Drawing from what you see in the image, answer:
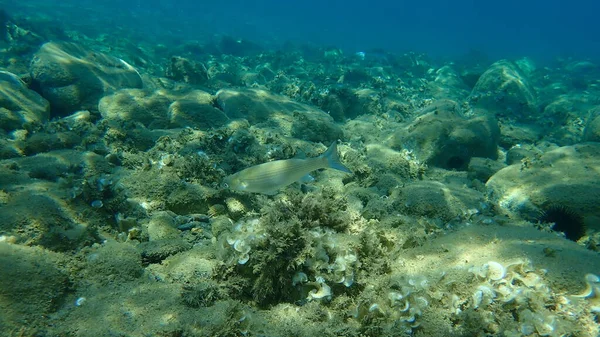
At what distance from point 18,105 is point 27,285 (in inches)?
252

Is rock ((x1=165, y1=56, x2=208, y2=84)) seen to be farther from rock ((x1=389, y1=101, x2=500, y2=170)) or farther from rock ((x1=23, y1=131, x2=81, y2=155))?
rock ((x1=389, y1=101, x2=500, y2=170))

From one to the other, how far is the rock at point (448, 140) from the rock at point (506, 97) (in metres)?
5.64

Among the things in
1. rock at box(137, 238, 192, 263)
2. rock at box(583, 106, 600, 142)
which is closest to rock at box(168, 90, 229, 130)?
rock at box(137, 238, 192, 263)

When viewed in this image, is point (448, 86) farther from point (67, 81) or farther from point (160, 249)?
point (160, 249)

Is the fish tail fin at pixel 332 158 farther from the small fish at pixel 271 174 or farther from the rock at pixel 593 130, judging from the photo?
the rock at pixel 593 130

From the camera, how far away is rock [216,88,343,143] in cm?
751

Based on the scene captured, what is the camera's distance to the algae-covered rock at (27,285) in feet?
7.13

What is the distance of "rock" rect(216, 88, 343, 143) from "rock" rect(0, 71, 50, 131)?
4049mm

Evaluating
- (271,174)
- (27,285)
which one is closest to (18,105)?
(27,285)

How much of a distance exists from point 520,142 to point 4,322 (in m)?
11.4

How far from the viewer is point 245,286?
275 cm

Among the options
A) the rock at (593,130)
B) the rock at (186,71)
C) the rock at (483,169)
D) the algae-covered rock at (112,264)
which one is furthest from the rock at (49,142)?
the rock at (593,130)

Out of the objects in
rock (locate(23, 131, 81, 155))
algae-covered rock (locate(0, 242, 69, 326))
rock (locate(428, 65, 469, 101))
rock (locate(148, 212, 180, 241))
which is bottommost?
rock (locate(23, 131, 81, 155))

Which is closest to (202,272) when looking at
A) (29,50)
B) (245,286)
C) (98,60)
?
(245,286)
